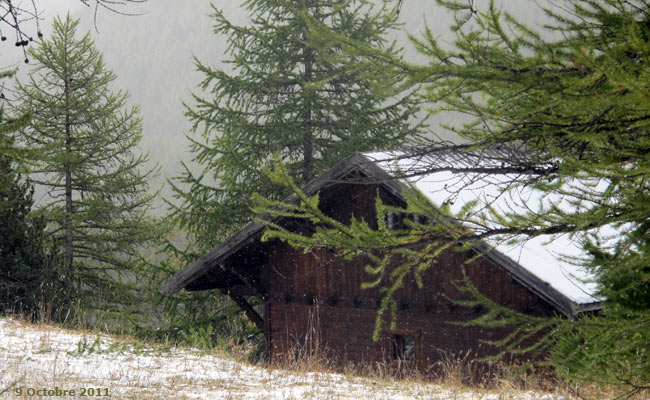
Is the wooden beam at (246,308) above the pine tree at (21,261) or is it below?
below

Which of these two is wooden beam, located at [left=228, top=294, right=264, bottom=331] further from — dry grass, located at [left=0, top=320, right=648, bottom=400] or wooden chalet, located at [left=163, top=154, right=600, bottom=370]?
dry grass, located at [left=0, top=320, right=648, bottom=400]

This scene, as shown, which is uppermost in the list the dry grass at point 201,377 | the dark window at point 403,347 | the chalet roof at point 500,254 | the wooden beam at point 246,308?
the chalet roof at point 500,254

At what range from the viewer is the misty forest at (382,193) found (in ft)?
12.9

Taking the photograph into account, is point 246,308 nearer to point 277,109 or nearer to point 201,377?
point 201,377

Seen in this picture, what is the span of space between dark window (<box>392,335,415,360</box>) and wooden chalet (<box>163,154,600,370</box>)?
18 mm

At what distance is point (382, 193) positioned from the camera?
10.5m

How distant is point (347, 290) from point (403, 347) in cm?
140

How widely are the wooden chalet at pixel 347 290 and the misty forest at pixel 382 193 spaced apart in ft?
0.14

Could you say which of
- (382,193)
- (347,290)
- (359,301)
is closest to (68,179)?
(347,290)

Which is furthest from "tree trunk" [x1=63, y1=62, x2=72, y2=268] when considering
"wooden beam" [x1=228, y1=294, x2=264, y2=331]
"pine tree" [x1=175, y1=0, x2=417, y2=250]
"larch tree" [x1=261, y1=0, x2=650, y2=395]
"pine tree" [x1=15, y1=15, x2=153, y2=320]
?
"larch tree" [x1=261, y1=0, x2=650, y2=395]

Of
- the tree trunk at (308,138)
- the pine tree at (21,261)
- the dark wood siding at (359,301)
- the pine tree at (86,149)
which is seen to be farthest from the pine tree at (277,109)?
the pine tree at (86,149)

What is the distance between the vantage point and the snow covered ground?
→ 7186mm

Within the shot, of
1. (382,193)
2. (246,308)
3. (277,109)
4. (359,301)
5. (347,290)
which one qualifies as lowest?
(246,308)

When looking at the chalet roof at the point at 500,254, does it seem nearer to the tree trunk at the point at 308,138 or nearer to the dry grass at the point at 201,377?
the dry grass at the point at 201,377
